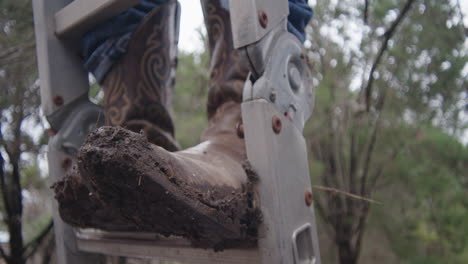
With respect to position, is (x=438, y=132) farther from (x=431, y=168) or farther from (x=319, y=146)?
(x=319, y=146)

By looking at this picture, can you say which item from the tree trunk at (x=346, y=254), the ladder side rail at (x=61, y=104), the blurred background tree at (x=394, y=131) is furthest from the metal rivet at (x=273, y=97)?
the tree trunk at (x=346, y=254)

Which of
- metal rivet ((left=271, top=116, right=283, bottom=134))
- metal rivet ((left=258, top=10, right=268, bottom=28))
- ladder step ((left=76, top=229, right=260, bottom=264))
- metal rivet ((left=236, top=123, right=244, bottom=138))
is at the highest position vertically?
metal rivet ((left=258, top=10, right=268, bottom=28))

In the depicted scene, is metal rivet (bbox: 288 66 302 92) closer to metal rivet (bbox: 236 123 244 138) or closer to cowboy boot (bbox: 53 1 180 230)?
metal rivet (bbox: 236 123 244 138)

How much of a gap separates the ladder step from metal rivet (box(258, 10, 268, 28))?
0.91 feet

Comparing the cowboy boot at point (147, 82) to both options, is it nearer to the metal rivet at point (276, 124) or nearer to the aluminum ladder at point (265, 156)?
the aluminum ladder at point (265, 156)

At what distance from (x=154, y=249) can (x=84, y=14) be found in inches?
16.3

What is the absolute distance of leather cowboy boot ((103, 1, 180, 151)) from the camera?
2.51 ft

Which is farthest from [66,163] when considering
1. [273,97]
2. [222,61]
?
[273,97]

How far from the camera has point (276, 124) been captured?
0.51 m

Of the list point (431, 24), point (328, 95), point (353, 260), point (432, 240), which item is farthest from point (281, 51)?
point (432, 240)

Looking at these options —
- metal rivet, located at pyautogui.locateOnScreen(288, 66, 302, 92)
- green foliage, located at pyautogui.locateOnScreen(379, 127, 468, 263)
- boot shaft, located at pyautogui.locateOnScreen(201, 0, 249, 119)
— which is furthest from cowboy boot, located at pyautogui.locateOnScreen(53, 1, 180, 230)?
green foliage, located at pyautogui.locateOnScreen(379, 127, 468, 263)

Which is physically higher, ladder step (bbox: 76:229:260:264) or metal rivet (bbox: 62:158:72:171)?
metal rivet (bbox: 62:158:72:171)

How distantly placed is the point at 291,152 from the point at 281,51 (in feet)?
0.44

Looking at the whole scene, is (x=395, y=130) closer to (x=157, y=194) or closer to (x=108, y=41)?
(x=108, y=41)
